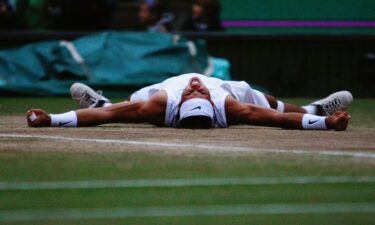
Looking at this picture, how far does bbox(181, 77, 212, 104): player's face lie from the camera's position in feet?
36.1

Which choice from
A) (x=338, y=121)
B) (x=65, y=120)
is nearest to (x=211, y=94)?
(x=338, y=121)

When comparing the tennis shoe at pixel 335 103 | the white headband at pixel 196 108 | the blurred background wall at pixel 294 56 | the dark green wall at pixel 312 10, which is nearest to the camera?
the white headband at pixel 196 108

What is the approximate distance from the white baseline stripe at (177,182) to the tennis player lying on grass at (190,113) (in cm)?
291

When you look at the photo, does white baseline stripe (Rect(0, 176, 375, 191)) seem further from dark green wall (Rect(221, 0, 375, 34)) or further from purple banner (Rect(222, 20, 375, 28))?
purple banner (Rect(222, 20, 375, 28))

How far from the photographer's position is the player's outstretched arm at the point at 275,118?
36.2 ft

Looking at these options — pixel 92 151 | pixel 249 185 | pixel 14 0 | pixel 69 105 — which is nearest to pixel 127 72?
pixel 69 105

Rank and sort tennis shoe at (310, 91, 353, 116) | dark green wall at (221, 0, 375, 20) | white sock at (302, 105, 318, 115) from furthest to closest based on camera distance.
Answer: dark green wall at (221, 0, 375, 20)
white sock at (302, 105, 318, 115)
tennis shoe at (310, 91, 353, 116)

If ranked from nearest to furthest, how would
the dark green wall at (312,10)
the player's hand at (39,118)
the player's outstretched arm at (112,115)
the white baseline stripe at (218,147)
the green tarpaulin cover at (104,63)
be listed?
the white baseline stripe at (218,147) → the player's outstretched arm at (112,115) → the player's hand at (39,118) → the green tarpaulin cover at (104,63) → the dark green wall at (312,10)

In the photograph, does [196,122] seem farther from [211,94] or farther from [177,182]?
[177,182]

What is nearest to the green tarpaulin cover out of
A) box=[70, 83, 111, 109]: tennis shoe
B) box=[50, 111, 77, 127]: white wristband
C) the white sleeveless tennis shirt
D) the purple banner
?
the purple banner

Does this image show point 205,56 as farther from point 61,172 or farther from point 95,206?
point 95,206

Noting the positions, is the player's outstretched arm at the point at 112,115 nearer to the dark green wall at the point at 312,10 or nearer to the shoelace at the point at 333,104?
the shoelace at the point at 333,104

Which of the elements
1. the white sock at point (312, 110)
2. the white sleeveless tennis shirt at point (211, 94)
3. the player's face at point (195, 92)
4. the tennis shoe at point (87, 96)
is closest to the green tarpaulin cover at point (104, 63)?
the tennis shoe at point (87, 96)

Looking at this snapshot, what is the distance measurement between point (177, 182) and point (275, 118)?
326 centimetres
